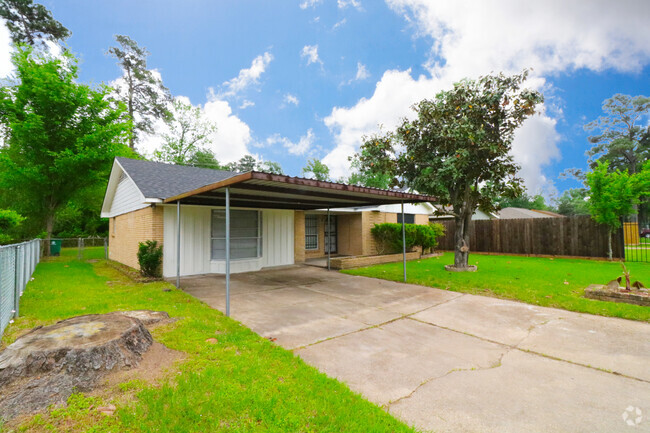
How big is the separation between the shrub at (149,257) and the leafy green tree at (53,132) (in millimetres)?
8816

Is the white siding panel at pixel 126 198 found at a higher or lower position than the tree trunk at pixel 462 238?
higher

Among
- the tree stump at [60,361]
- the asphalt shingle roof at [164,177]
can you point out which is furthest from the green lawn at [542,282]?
the tree stump at [60,361]

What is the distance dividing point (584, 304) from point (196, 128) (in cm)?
3156

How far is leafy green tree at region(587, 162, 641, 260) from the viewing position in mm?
10852

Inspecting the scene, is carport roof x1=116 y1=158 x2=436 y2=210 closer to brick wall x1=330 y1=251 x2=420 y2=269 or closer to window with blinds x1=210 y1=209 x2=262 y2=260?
window with blinds x1=210 y1=209 x2=262 y2=260

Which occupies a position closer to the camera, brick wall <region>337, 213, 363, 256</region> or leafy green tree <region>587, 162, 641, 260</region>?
leafy green tree <region>587, 162, 641, 260</region>

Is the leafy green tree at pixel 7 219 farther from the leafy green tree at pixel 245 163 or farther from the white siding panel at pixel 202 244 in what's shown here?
the leafy green tree at pixel 245 163

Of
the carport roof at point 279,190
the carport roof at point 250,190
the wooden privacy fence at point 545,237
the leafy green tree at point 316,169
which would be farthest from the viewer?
the leafy green tree at point 316,169

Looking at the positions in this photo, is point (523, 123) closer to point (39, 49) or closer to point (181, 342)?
point (181, 342)

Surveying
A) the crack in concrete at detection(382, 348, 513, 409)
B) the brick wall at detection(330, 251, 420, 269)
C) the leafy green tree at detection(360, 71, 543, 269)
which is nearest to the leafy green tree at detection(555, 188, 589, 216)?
the brick wall at detection(330, 251, 420, 269)

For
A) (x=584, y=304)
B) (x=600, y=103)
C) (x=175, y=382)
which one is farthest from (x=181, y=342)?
(x=600, y=103)

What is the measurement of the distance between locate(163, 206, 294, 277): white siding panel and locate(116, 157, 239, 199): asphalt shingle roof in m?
0.69

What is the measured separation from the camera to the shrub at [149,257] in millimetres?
8148

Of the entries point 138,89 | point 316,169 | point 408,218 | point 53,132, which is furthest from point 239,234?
point 316,169
